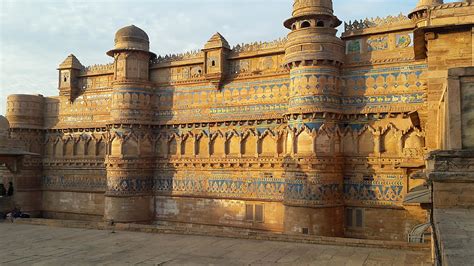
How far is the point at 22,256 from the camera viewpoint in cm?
1025

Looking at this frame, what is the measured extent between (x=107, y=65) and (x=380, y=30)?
13.8m

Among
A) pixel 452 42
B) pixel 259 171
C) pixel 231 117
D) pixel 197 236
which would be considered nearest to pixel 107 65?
pixel 231 117

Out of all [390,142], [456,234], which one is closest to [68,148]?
[390,142]

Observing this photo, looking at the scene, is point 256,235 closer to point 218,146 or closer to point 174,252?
point 174,252

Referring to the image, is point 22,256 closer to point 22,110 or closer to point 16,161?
point 16,161

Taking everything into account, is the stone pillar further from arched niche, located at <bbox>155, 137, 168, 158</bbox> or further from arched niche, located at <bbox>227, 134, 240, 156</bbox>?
arched niche, located at <bbox>227, 134, 240, 156</bbox>

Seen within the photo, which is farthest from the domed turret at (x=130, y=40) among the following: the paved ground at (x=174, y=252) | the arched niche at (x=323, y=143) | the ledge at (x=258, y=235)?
the paved ground at (x=174, y=252)

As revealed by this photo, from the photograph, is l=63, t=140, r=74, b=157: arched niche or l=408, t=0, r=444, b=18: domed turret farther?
l=63, t=140, r=74, b=157: arched niche

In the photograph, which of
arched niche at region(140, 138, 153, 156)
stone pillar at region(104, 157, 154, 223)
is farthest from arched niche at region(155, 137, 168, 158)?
stone pillar at region(104, 157, 154, 223)

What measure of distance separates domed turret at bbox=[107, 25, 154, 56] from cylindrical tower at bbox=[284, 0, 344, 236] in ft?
25.7

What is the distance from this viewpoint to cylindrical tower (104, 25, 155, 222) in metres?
19.7

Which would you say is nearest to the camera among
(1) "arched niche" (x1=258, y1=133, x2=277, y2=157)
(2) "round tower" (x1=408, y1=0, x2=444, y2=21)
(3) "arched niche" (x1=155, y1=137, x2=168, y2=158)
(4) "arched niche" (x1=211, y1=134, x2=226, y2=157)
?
(2) "round tower" (x1=408, y1=0, x2=444, y2=21)

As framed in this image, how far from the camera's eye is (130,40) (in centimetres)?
2011

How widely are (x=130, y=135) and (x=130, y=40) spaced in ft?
15.0
